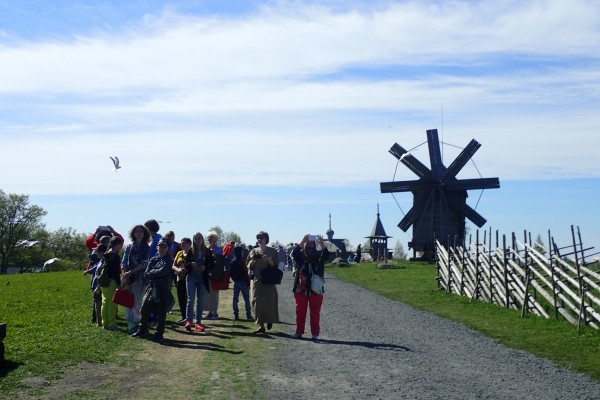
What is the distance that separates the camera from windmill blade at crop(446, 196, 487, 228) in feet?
165

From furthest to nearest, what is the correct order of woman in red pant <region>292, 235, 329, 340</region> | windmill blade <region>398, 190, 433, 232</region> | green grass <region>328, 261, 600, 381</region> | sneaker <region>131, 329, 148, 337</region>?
windmill blade <region>398, 190, 433, 232</region>
woman in red pant <region>292, 235, 329, 340</region>
sneaker <region>131, 329, 148, 337</region>
green grass <region>328, 261, 600, 381</region>

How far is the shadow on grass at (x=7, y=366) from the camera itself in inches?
380

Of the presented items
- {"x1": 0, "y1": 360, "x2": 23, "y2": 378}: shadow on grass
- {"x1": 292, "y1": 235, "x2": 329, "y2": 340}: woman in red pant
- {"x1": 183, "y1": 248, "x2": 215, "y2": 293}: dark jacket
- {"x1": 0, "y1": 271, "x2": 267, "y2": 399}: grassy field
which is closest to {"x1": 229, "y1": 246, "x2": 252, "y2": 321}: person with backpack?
{"x1": 0, "y1": 271, "x2": 267, "y2": 399}: grassy field

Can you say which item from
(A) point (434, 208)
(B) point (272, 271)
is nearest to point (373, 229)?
(A) point (434, 208)

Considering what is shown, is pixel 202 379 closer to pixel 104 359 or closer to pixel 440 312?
pixel 104 359

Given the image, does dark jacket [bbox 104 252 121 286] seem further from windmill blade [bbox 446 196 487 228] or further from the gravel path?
windmill blade [bbox 446 196 487 228]

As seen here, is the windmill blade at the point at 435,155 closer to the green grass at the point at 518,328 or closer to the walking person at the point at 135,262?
the green grass at the point at 518,328

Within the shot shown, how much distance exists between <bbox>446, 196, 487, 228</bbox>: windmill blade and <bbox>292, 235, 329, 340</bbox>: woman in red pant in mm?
36714

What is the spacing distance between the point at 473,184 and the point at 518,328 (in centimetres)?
3449

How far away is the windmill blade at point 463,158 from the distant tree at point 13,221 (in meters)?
59.8

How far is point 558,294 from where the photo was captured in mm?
17594

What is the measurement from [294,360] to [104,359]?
262cm

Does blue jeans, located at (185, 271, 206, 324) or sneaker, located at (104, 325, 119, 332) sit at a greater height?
blue jeans, located at (185, 271, 206, 324)

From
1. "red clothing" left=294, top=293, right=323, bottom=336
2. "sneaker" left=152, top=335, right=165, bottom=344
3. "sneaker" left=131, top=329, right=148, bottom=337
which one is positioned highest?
"red clothing" left=294, top=293, right=323, bottom=336
